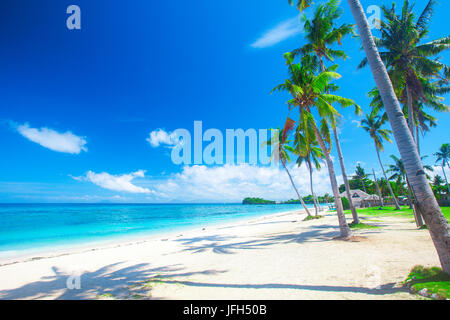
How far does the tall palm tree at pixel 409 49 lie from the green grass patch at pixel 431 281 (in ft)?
34.0

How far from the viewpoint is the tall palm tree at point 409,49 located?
435 inches

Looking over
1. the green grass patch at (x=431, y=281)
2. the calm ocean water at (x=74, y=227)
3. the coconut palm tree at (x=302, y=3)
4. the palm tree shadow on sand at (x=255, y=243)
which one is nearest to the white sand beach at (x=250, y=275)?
the green grass patch at (x=431, y=281)

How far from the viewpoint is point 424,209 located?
11.8ft

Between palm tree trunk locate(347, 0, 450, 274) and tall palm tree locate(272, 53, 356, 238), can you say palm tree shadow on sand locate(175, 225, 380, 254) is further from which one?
palm tree trunk locate(347, 0, 450, 274)

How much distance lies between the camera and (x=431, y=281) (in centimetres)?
334

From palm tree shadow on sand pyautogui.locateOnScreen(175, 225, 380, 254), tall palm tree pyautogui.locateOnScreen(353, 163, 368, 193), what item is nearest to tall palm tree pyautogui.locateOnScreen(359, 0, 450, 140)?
palm tree shadow on sand pyautogui.locateOnScreen(175, 225, 380, 254)

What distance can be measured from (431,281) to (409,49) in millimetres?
13129

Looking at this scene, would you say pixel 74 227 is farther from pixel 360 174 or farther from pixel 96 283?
pixel 360 174

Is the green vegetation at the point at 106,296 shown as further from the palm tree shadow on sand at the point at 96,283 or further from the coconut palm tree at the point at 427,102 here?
the coconut palm tree at the point at 427,102

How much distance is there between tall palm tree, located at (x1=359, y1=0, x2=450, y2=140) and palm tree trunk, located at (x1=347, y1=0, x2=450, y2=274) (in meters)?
9.15

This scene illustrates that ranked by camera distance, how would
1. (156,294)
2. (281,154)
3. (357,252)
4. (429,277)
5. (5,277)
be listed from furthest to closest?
(281,154) < (5,277) < (357,252) < (156,294) < (429,277)

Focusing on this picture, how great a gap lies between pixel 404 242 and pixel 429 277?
463cm
